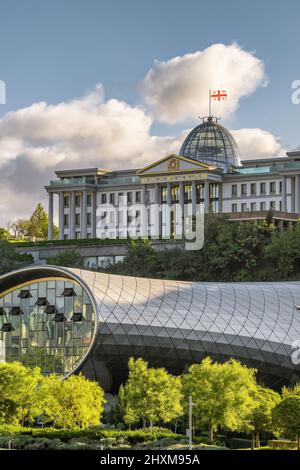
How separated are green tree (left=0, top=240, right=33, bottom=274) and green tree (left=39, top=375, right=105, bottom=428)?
58.0m

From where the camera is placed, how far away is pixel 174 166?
552 feet

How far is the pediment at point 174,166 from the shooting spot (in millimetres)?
166125

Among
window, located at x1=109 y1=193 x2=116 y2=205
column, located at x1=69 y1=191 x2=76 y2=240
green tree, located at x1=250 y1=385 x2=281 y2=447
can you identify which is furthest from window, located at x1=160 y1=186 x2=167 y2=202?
green tree, located at x1=250 y1=385 x2=281 y2=447

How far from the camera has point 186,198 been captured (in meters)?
170

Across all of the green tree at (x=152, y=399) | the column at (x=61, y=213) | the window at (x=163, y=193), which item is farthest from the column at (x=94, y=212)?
the green tree at (x=152, y=399)

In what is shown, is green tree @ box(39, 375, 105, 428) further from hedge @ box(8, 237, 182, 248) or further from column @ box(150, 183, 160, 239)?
column @ box(150, 183, 160, 239)

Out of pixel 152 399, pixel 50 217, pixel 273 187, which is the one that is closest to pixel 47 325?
pixel 152 399

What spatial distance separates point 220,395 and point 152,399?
13.5 feet

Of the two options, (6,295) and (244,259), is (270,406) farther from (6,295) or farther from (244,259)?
(244,259)

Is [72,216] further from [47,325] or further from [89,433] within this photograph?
[89,433]

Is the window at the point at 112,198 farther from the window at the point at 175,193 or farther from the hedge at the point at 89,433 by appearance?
the hedge at the point at 89,433

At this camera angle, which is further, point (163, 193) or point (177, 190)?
point (163, 193)

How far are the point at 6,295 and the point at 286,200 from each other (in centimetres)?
7763

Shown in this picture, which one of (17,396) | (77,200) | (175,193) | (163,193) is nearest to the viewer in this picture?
(17,396)
